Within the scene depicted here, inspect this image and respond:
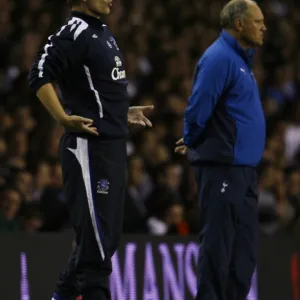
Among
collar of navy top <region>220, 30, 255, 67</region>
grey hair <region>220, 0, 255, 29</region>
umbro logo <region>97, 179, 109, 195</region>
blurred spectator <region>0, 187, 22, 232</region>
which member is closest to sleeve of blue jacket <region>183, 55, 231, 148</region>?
collar of navy top <region>220, 30, 255, 67</region>

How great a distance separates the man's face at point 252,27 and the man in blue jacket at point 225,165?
0.58 feet

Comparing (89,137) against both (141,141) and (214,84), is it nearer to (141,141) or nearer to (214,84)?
(214,84)

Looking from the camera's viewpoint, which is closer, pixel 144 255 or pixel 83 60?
pixel 83 60

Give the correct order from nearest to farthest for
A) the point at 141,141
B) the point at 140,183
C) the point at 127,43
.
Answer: the point at 140,183 < the point at 141,141 < the point at 127,43

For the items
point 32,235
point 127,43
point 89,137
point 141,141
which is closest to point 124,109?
point 89,137

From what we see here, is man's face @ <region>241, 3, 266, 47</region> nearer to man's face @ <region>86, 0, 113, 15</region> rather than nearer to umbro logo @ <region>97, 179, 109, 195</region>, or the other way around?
man's face @ <region>86, 0, 113, 15</region>

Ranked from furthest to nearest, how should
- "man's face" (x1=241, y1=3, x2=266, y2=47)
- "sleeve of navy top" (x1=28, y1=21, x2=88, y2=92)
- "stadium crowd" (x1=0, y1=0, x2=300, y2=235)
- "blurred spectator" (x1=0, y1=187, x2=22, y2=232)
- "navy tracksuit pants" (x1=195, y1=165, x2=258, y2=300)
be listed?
"stadium crowd" (x1=0, y1=0, x2=300, y2=235), "blurred spectator" (x1=0, y1=187, x2=22, y2=232), "man's face" (x1=241, y1=3, x2=266, y2=47), "navy tracksuit pants" (x1=195, y1=165, x2=258, y2=300), "sleeve of navy top" (x1=28, y1=21, x2=88, y2=92)

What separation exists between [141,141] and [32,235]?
14.9ft

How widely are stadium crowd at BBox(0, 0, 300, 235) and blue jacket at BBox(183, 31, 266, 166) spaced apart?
2.65m

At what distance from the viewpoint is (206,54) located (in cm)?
644

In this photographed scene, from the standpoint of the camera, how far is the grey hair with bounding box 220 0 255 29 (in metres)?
6.49

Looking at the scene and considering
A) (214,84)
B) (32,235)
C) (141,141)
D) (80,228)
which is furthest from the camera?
(141,141)

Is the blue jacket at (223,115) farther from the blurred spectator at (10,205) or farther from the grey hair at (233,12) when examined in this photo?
the blurred spectator at (10,205)

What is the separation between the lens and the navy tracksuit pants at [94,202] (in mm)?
5852
